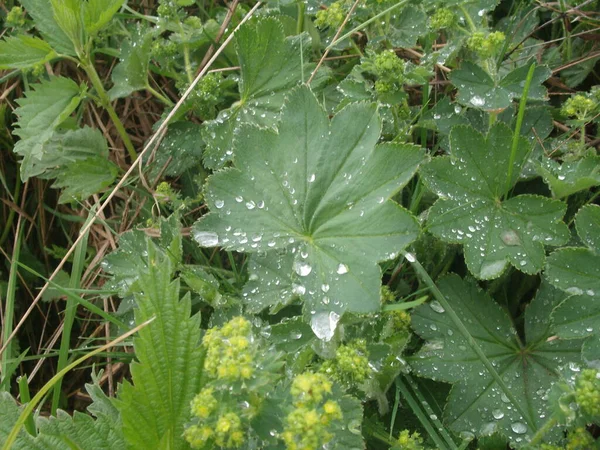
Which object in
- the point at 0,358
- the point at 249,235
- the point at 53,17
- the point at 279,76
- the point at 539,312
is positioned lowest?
the point at 0,358

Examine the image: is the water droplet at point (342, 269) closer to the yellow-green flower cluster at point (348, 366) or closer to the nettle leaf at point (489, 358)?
the yellow-green flower cluster at point (348, 366)

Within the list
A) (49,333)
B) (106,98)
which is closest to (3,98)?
(106,98)

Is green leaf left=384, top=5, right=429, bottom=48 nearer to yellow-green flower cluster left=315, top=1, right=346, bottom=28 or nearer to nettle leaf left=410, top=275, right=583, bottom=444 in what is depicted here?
yellow-green flower cluster left=315, top=1, right=346, bottom=28

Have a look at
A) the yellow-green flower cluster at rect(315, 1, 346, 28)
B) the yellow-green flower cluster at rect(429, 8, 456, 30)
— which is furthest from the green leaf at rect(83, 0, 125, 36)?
the yellow-green flower cluster at rect(429, 8, 456, 30)

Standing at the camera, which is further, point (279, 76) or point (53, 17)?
point (53, 17)

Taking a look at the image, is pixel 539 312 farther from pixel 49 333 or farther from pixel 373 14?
pixel 49 333

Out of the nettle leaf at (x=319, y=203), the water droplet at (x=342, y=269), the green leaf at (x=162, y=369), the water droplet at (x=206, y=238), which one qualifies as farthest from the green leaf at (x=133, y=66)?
the water droplet at (x=342, y=269)
